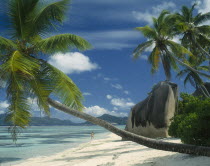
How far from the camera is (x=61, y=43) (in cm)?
872

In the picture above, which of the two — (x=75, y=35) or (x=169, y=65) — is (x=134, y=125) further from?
(x=75, y=35)

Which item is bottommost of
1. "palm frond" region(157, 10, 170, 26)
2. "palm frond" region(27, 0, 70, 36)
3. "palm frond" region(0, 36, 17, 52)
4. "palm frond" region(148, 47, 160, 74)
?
"palm frond" region(0, 36, 17, 52)

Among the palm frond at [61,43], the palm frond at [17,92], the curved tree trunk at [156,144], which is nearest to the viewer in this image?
the curved tree trunk at [156,144]

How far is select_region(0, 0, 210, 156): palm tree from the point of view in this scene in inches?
280

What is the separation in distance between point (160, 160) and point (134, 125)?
36.5ft

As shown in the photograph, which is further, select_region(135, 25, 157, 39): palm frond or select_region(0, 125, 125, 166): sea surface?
select_region(135, 25, 157, 39): palm frond

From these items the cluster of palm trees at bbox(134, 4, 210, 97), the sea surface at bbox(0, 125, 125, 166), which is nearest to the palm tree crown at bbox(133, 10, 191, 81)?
the cluster of palm trees at bbox(134, 4, 210, 97)

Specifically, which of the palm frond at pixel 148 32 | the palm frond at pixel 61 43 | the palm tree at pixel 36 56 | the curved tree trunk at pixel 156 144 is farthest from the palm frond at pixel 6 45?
the palm frond at pixel 148 32

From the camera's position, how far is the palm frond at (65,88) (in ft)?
27.2

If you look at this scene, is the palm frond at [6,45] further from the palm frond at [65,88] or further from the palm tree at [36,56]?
the palm frond at [65,88]

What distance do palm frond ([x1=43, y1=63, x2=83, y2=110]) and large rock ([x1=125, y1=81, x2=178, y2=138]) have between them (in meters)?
10.1

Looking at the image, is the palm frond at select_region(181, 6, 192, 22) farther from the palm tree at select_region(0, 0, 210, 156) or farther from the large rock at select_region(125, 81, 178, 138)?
the palm tree at select_region(0, 0, 210, 156)

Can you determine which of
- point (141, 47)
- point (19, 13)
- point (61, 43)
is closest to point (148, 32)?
point (141, 47)

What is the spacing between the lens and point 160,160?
7871 millimetres
